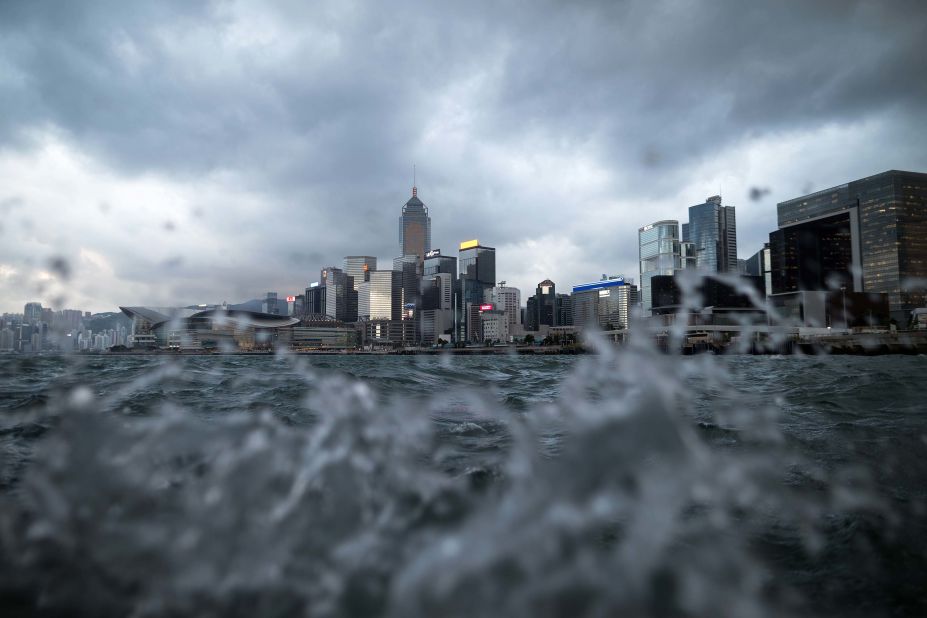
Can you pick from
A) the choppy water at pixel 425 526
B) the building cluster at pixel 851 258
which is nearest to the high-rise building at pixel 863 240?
the building cluster at pixel 851 258

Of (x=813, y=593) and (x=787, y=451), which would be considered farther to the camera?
(x=787, y=451)

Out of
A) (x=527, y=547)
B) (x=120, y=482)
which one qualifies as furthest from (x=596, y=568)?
(x=120, y=482)

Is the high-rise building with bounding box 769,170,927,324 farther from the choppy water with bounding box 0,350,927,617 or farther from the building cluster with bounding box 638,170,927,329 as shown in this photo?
the choppy water with bounding box 0,350,927,617

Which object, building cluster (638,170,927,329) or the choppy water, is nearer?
the choppy water

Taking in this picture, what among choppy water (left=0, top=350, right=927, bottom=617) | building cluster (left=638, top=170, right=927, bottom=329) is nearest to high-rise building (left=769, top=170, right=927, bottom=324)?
building cluster (left=638, top=170, right=927, bottom=329)

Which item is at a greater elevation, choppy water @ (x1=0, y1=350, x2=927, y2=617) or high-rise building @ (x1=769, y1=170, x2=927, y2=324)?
high-rise building @ (x1=769, y1=170, x2=927, y2=324)

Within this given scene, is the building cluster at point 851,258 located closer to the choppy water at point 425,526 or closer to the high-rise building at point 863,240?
the high-rise building at point 863,240

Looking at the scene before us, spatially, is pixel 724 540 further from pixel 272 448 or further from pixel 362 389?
pixel 272 448

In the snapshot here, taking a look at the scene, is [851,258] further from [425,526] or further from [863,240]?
[425,526]

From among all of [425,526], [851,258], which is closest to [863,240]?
[851,258]
